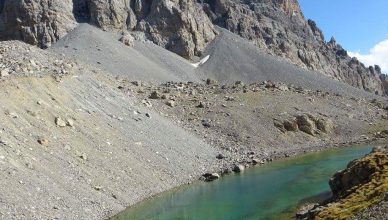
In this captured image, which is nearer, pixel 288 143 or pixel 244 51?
pixel 288 143

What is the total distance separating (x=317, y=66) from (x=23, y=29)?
10116cm

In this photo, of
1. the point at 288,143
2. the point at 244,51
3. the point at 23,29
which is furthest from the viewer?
the point at 244,51

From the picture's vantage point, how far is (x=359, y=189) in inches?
1056

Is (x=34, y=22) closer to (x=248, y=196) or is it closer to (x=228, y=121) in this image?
(x=228, y=121)

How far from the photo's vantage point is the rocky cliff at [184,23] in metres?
127

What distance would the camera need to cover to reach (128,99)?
6988 centimetres

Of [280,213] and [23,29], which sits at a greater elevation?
[280,213]

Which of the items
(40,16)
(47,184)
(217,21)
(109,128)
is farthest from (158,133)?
(217,21)

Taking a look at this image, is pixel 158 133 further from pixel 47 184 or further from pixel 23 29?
pixel 23 29

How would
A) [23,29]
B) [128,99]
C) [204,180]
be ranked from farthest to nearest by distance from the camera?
[23,29] < [128,99] < [204,180]

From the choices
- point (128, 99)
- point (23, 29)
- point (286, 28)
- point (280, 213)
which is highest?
point (286, 28)

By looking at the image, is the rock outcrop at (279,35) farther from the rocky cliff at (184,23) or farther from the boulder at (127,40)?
the boulder at (127,40)

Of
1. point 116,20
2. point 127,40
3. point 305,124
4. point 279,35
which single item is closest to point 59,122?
point 305,124

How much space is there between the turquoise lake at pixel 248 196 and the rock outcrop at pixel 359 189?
5966mm
